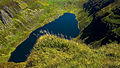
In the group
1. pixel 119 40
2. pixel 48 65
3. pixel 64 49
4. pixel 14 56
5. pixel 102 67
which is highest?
pixel 14 56

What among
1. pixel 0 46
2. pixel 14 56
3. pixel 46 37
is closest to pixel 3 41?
pixel 0 46

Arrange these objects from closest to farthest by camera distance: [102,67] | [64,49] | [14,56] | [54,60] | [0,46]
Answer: [102,67] < [54,60] < [64,49] < [14,56] < [0,46]

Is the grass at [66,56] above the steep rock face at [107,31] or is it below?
below

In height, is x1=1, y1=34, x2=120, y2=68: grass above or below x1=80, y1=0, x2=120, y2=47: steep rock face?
below

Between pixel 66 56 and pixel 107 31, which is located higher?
pixel 107 31

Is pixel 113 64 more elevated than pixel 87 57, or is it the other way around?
pixel 87 57

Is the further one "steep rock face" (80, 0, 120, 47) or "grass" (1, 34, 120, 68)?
"steep rock face" (80, 0, 120, 47)

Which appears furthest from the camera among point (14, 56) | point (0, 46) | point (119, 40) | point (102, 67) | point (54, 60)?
point (0, 46)

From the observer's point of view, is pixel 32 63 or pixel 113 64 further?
pixel 32 63

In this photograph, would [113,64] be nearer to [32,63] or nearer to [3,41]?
[32,63]

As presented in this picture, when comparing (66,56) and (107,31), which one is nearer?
(66,56)

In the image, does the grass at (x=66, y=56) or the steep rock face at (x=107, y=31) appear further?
the steep rock face at (x=107, y=31)
